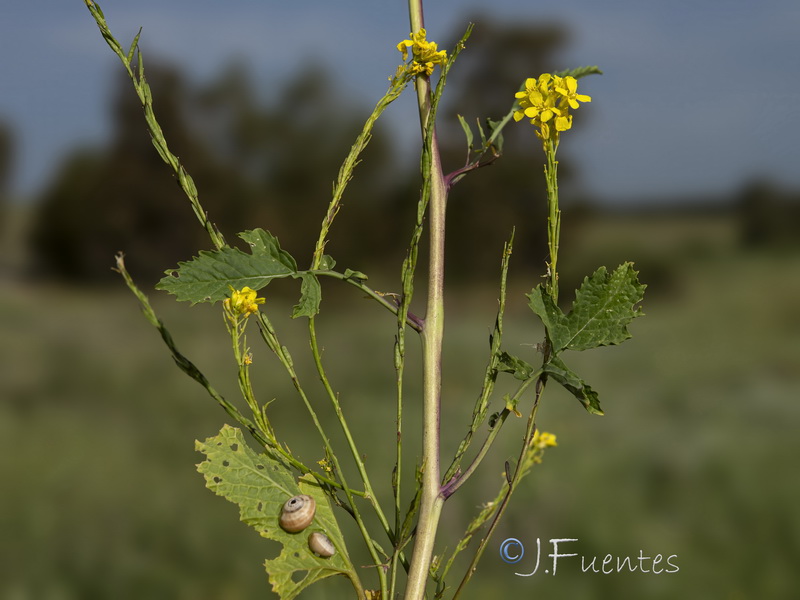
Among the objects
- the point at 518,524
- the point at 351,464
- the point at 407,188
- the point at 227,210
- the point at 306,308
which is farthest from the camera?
the point at 227,210

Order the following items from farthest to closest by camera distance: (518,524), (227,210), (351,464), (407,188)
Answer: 1. (227,210)
2. (407,188)
3. (351,464)
4. (518,524)

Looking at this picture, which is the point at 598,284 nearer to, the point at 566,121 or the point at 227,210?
the point at 566,121

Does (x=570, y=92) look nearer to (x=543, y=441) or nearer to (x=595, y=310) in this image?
(x=595, y=310)

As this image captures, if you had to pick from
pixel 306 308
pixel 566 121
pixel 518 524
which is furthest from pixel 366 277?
pixel 518 524

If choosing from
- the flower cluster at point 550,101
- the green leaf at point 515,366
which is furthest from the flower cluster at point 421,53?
the green leaf at point 515,366

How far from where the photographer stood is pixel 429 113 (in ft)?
1.21

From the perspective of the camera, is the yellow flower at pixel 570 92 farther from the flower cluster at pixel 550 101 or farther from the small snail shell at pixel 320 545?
the small snail shell at pixel 320 545

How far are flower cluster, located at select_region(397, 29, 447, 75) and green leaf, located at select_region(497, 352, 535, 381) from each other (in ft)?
0.51

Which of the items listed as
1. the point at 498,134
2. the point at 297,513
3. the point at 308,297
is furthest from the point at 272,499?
the point at 498,134

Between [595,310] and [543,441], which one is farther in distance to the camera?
[543,441]

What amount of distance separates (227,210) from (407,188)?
801 millimetres

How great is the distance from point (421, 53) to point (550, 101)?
74 millimetres

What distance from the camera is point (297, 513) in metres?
0.39

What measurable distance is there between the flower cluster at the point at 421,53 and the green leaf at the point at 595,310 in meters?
0.13
